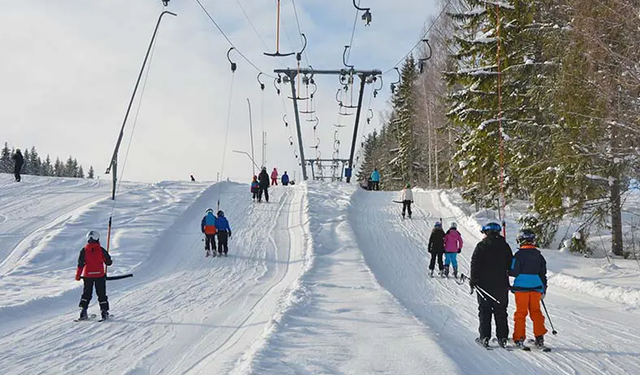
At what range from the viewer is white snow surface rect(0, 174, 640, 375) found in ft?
23.3

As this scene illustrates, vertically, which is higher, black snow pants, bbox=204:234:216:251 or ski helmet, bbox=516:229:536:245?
ski helmet, bbox=516:229:536:245

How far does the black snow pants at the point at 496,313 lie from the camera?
26.2 ft

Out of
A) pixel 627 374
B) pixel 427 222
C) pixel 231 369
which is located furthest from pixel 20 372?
pixel 427 222

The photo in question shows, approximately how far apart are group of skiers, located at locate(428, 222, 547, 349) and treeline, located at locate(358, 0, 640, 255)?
6.20 meters

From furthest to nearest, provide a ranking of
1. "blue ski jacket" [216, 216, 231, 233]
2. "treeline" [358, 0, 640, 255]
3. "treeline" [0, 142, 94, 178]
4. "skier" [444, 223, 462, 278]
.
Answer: "treeline" [0, 142, 94, 178] < "blue ski jacket" [216, 216, 231, 233] < "skier" [444, 223, 462, 278] < "treeline" [358, 0, 640, 255]

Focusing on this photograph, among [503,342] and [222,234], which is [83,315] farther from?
[222,234]

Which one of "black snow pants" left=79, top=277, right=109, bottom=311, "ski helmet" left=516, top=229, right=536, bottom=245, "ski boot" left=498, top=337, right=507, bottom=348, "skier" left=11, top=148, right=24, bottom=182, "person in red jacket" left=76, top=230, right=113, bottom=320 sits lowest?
"ski boot" left=498, top=337, right=507, bottom=348

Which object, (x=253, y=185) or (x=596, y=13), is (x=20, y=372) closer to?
(x=596, y=13)

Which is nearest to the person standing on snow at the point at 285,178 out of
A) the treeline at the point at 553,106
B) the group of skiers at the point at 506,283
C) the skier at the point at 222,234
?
the treeline at the point at 553,106

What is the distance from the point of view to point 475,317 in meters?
10.8

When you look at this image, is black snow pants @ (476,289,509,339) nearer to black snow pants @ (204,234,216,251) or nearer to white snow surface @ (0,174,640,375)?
white snow surface @ (0,174,640,375)

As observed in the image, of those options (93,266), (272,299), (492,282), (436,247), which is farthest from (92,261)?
(436,247)

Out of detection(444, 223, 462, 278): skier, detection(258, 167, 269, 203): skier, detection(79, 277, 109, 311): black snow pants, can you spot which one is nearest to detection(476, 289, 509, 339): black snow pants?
detection(79, 277, 109, 311): black snow pants

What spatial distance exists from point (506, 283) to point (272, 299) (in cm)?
549
